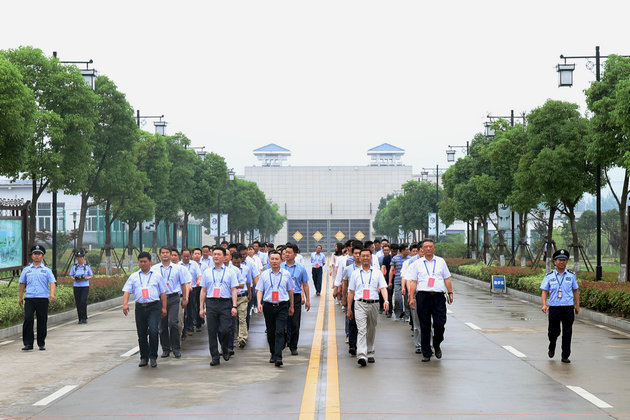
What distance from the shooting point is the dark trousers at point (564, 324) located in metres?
14.1

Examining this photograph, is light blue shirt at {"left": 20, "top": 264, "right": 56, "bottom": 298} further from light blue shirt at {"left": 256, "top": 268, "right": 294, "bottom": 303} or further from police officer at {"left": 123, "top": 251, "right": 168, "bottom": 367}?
light blue shirt at {"left": 256, "top": 268, "right": 294, "bottom": 303}

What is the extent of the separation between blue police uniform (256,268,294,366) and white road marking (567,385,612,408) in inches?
179

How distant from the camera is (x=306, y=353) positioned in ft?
50.6

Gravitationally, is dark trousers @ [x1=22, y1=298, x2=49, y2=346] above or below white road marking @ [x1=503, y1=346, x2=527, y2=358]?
above

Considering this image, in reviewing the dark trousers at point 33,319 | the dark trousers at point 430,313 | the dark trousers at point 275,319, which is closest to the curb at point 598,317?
the dark trousers at point 430,313

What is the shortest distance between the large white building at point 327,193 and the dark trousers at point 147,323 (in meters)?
163

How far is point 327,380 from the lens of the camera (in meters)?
12.0

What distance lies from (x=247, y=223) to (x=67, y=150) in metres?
67.7

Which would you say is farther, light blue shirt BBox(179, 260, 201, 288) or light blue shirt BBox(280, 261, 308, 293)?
light blue shirt BBox(179, 260, 201, 288)

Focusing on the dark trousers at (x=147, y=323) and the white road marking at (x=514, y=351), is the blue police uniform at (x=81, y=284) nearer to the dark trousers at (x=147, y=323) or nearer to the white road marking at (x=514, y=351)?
the dark trousers at (x=147, y=323)

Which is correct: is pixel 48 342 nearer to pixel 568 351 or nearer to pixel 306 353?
pixel 306 353

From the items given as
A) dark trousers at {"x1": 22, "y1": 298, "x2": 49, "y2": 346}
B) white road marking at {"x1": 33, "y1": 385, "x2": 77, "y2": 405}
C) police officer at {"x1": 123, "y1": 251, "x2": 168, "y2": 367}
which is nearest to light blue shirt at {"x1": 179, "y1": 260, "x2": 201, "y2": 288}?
dark trousers at {"x1": 22, "y1": 298, "x2": 49, "y2": 346}

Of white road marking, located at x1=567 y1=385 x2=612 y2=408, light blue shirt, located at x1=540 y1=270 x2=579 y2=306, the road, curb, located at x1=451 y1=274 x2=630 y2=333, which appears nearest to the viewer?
the road

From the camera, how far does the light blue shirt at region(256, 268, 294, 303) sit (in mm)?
14234
